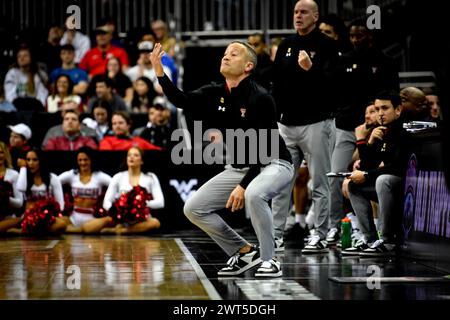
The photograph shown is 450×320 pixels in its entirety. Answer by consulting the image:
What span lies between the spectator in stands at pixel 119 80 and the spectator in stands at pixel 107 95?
2.05 ft

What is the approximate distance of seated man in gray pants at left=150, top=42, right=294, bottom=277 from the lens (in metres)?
7.60

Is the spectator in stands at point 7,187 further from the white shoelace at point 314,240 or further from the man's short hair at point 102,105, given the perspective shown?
the white shoelace at point 314,240

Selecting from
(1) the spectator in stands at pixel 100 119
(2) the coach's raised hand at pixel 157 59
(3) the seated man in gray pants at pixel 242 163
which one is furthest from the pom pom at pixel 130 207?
(2) the coach's raised hand at pixel 157 59

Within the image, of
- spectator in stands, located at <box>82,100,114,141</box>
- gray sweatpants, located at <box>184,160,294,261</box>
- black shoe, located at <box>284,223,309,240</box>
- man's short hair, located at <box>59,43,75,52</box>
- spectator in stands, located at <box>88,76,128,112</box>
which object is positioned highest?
man's short hair, located at <box>59,43,75,52</box>

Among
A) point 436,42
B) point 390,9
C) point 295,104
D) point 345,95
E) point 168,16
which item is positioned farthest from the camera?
point 168,16

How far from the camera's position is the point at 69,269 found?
328 inches

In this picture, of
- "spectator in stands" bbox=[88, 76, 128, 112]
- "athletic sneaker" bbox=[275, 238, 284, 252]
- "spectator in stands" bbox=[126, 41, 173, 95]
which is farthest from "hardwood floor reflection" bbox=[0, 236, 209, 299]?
"spectator in stands" bbox=[126, 41, 173, 95]

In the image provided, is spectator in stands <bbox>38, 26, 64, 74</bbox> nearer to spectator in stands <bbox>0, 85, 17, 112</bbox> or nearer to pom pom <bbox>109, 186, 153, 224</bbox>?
spectator in stands <bbox>0, 85, 17, 112</bbox>

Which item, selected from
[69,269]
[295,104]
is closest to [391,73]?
[295,104]

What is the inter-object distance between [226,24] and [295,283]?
1231 cm

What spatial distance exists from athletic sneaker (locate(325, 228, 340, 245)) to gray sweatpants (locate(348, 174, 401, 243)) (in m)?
0.58

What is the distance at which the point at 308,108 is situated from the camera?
9828mm

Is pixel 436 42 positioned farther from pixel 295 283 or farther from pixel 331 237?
pixel 331 237

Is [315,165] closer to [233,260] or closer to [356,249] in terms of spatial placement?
[356,249]
